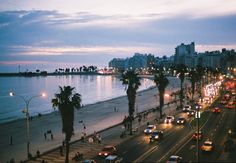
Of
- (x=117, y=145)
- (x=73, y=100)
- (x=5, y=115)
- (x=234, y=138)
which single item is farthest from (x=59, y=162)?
(x=5, y=115)

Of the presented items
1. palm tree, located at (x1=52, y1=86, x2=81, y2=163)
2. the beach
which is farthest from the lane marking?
the beach

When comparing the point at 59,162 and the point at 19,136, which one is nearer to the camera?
the point at 59,162

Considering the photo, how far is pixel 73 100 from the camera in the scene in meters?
40.6

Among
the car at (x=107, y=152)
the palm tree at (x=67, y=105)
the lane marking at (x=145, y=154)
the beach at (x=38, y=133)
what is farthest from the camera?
the beach at (x=38, y=133)

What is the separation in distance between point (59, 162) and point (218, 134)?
77.7ft

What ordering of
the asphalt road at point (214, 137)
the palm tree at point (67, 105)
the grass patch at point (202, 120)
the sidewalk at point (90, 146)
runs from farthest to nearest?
the grass patch at point (202, 120), the sidewalk at point (90, 146), the asphalt road at point (214, 137), the palm tree at point (67, 105)

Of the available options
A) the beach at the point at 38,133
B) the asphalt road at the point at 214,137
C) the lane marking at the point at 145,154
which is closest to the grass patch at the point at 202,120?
the asphalt road at the point at 214,137

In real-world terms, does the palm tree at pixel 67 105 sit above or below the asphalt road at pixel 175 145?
above

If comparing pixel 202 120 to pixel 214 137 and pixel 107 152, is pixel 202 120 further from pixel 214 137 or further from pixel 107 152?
pixel 107 152

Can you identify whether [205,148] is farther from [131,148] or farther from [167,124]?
[167,124]

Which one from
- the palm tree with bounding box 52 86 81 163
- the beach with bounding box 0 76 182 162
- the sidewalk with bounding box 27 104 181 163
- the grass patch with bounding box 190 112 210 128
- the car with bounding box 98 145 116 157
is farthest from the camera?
the grass patch with bounding box 190 112 210 128

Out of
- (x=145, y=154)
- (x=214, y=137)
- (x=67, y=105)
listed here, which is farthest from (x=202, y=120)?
(x=67, y=105)

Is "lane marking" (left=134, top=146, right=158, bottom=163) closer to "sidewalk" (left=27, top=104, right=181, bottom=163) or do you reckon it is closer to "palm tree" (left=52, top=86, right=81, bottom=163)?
"sidewalk" (left=27, top=104, right=181, bottom=163)

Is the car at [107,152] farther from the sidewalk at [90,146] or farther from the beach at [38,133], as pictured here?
the beach at [38,133]
